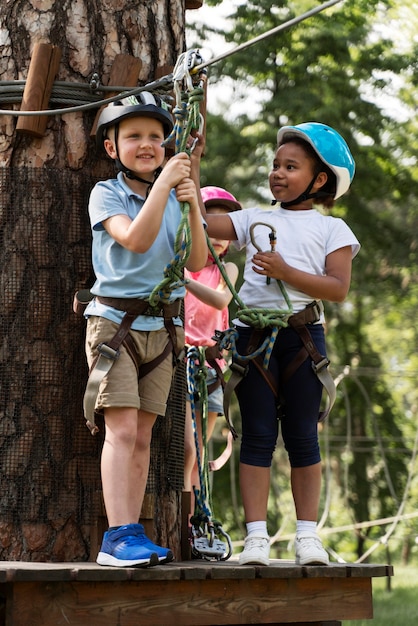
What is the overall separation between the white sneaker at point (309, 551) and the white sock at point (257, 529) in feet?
0.42

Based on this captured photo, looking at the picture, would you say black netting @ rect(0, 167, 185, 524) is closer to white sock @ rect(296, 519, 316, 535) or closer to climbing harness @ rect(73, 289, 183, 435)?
climbing harness @ rect(73, 289, 183, 435)

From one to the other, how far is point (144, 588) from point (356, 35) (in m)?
8.53

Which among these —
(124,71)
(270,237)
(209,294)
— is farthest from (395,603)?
(124,71)

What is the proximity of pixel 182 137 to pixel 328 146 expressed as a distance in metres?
0.81

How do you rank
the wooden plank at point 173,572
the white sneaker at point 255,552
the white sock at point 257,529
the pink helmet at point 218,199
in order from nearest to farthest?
the wooden plank at point 173,572 → the white sneaker at point 255,552 → the white sock at point 257,529 → the pink helmet at point 218,199

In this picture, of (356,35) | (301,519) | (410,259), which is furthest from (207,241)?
(410,259)

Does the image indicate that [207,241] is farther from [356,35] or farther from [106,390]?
[356,35]

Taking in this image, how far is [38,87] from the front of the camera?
391cm

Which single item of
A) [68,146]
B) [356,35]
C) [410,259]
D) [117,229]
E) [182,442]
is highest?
[356,35]

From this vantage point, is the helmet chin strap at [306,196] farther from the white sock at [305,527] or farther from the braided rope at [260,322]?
the white sock at [305,527]

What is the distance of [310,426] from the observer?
3973mm

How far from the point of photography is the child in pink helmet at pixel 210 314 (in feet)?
16.1

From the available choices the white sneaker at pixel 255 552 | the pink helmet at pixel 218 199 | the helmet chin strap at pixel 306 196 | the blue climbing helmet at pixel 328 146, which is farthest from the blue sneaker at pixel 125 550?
the pink helmet at pixel 218 199

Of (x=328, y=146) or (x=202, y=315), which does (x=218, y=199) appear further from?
(x=328, y=146)
